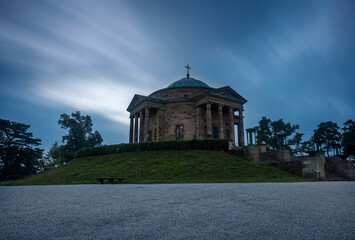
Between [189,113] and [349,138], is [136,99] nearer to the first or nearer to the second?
[189,113]

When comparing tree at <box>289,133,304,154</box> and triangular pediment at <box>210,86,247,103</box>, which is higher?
triangular pediment at <box>210,86,247,103</box>

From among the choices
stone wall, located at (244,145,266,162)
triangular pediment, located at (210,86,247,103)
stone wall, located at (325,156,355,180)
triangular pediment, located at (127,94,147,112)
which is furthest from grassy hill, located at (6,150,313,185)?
triangular pediment, located at (127,94,147,112)

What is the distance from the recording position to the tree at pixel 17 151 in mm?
41000

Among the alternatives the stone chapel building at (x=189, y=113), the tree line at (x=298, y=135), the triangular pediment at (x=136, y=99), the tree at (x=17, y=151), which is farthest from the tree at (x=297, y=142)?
the tree at (x=17, y=151)

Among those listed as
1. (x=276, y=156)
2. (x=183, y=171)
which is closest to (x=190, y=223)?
(x=183, y=171)

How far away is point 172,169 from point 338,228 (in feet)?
51.3

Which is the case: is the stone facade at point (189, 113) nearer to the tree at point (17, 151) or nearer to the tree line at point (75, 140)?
the tree line at point (75, 140)

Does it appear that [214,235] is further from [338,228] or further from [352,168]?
[352,168]

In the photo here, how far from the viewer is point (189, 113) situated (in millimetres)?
36719

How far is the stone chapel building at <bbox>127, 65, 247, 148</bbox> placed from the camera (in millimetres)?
34875

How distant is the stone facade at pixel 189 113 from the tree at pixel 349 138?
68.5 feet

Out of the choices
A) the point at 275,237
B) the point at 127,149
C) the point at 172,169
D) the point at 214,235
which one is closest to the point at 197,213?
the point at 214,235

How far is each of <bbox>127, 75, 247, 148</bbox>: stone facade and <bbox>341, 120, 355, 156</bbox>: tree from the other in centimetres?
2089

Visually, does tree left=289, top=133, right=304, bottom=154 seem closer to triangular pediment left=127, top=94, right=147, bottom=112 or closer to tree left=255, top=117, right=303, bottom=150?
tree left=255, top=117, right=303, bottom=150
